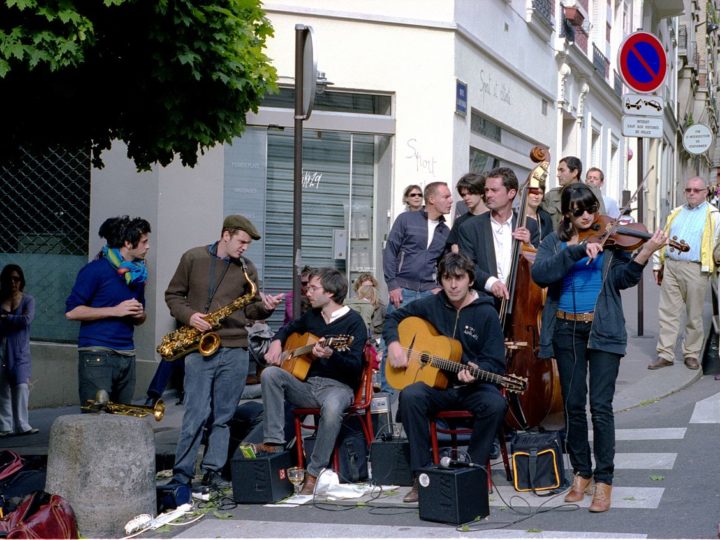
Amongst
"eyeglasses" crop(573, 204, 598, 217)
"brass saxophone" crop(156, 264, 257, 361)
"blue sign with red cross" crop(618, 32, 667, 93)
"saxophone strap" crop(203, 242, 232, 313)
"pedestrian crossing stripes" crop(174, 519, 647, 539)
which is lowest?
"pedestrian crossing stripes" crop(174, 519, 647, 539)

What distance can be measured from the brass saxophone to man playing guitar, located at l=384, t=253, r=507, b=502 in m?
1.16

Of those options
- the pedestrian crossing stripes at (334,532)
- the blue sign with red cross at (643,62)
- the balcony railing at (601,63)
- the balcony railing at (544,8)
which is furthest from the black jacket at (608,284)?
the balcony railing at (601,63)

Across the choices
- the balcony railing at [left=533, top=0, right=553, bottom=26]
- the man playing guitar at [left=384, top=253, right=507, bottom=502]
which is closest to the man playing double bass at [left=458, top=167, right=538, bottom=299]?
the man playing guitar at [left=384, top=253, right=507, bottom=502]

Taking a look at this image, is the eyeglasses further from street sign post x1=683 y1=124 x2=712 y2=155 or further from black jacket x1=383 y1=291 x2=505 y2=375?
street sign post x1=683 y1=124 x2=712 y2=155

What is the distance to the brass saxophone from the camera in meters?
8.02

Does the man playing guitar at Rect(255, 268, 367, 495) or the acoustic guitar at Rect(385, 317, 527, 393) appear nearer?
the acoustic guitar at Rect(385, 317, 527, 393)

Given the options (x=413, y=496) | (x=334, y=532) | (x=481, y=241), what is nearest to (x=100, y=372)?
(x=334, y=532)

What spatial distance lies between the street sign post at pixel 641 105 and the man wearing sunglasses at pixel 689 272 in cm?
139

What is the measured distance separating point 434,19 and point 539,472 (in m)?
8.01

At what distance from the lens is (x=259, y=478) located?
7.62m

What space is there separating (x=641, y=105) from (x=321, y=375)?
6.60 metres

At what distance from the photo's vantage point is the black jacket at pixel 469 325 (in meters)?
7.62

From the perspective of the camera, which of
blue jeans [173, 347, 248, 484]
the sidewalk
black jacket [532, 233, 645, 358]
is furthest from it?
the sidewalk

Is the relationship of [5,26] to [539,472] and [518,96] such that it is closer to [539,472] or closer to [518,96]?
[539,472]
